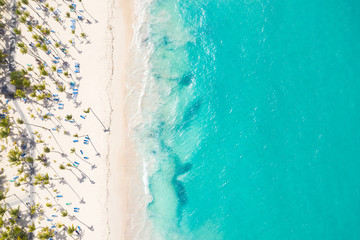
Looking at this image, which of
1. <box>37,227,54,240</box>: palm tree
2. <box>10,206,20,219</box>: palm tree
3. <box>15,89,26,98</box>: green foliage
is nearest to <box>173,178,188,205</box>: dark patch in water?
<box>37,227,54,240</box>: palm tree

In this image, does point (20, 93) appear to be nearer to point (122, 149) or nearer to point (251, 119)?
point (122, 149)

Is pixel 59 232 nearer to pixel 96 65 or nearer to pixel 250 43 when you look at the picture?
pixel 96 65

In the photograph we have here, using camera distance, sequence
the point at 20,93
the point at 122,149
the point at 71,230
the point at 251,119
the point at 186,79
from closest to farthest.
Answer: the point at 71,230 → the point at 20,93 → the point at 122,149 → the point at 251,119 → the point at 186,79

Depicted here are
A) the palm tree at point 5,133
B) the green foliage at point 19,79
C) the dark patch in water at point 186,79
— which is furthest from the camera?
the dark patch in water at point 186,79

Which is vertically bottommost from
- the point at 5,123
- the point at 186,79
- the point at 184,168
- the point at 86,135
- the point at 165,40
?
the point at 184,168

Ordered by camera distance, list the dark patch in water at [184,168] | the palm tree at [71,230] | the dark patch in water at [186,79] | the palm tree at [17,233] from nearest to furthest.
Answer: the palm tree at [17,233] → the palm tree at [71,230] → the dark patch in water at [184,168] → the dark patch in water at [186,79]

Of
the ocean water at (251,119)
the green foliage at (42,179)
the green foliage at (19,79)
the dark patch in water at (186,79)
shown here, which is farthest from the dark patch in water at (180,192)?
the green foliage at (19,79)

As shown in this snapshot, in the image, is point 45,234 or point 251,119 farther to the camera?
point 251,119

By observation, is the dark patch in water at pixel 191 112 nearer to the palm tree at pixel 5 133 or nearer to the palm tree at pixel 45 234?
the palm tree at pixel 45 234

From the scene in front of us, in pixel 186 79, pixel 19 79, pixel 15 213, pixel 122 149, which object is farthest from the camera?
pixel 186 79

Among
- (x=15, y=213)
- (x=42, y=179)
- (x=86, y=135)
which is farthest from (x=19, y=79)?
(x=15, y=213)
